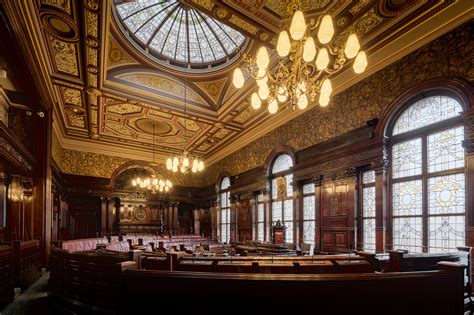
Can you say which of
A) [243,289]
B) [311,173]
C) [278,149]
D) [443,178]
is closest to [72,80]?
[278,149]

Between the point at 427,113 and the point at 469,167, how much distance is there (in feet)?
4.68

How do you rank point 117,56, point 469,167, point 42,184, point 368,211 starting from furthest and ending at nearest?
point 117,56, point 42,184, point 368,211, point 469,167

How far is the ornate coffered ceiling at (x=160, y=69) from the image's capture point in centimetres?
527

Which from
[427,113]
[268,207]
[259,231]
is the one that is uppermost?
[427,113]

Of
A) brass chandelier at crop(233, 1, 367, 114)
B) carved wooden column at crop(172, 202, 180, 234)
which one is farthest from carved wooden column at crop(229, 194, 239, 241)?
brass chandelier at crop(233, 1, 367, 114)

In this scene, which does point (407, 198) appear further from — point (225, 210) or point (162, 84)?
point (225, 210)

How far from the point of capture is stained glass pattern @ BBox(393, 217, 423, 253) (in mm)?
5520

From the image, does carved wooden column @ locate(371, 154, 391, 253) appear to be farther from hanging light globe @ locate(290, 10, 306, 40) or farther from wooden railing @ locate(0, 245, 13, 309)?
wooden railing @ locate(0, 245, 13, 309)

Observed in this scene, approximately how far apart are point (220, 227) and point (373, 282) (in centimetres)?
1296

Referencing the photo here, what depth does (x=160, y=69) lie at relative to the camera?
8727 mm

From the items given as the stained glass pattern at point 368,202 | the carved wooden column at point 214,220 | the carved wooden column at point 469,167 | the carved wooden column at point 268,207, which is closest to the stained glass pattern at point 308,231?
the stained glass pattern at point 368,202

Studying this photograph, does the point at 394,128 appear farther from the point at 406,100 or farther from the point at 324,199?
the point at 324,199

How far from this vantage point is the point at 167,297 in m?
2.17

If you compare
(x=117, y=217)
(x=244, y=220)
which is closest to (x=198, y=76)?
(x=244, y=220)
